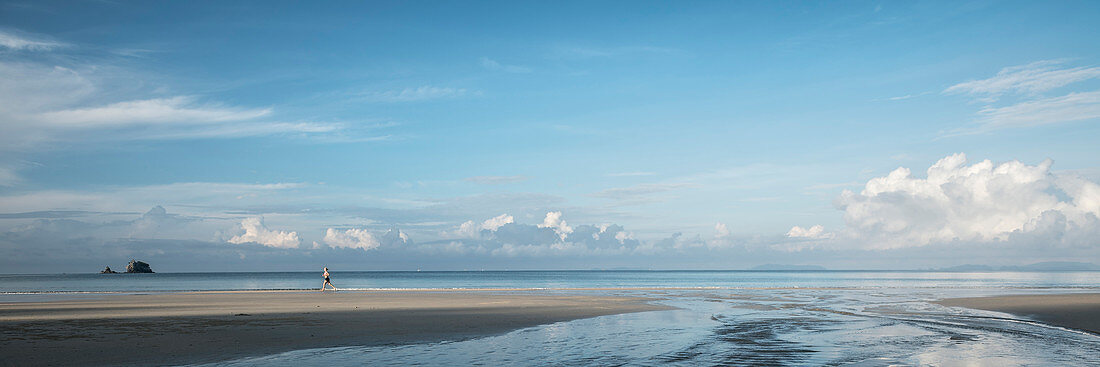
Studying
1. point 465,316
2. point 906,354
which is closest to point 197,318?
point 465,316

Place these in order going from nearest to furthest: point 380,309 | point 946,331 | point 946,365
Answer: point 946,365, point 946,331, point 380,309

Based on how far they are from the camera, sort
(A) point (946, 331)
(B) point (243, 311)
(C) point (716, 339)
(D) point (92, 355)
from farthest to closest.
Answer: (B) point (243, 311) < (A) point (946, 331) < (C) point (716, 339) < (D) point (92, 355)

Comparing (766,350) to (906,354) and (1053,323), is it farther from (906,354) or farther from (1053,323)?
(1053,323)

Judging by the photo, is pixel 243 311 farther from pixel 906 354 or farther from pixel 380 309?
pixel 906 354

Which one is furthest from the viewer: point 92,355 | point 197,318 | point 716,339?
point 197,318

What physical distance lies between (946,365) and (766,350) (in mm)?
4176

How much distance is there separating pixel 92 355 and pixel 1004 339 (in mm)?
25911

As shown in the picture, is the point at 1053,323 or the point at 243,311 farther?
the point at 243,311

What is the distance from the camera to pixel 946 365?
15281 mm

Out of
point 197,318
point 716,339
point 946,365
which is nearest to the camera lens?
point 946,365

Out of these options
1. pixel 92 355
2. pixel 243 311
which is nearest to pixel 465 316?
pixel 243 311

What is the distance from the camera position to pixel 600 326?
25484 mm

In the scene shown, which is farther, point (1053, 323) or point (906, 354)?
point (1053, 323)

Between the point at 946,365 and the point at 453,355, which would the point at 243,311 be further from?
the point at 946,365
